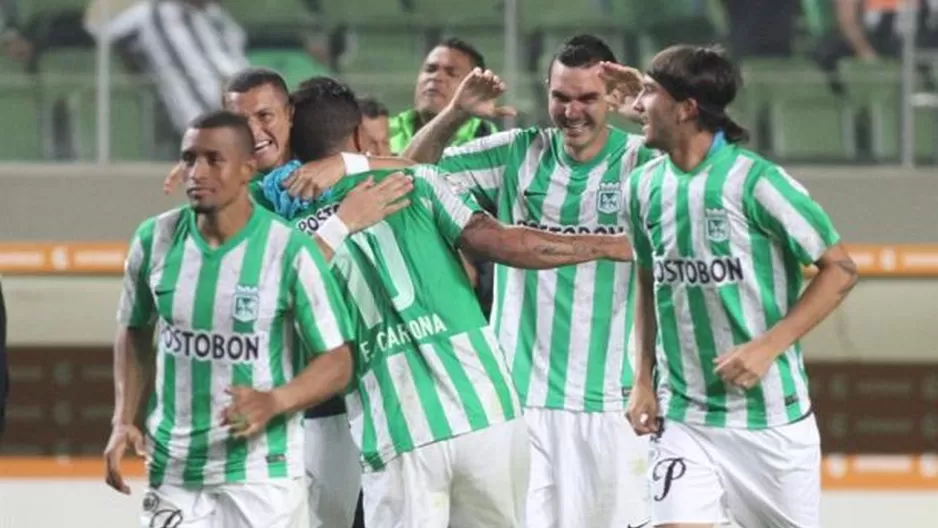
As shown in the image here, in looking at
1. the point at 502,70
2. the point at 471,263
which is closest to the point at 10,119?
the point at 502,70

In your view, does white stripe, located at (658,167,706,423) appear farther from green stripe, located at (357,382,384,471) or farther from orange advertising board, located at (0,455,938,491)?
orange advertising board, located at (0,455,938,491)

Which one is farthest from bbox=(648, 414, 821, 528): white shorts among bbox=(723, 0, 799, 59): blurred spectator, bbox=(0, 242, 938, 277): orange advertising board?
bbox=(723, 0, 799, 59): blurred spectator

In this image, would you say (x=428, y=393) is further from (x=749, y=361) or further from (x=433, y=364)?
(x=749, y=361)

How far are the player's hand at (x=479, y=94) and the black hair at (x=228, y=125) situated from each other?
1.43 meters

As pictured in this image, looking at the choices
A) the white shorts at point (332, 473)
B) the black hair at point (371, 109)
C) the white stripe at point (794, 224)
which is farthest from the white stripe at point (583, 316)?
the black hair at point (371, 109)

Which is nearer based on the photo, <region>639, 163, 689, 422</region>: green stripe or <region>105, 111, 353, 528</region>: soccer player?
<region>105, 111, 353, 528</region>: soccer player

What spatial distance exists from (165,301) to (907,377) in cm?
682

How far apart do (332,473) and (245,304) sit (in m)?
1.51

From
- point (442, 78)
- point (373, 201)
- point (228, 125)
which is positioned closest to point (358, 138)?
point (373, 201)

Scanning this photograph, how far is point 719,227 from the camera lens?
5.93 meters

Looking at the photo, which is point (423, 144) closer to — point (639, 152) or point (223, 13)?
point (639, 152)

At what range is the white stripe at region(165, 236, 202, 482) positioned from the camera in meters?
5.55

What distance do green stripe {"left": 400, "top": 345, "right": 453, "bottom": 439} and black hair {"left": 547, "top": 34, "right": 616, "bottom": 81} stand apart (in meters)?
1.22

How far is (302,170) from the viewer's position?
6.12 meters
